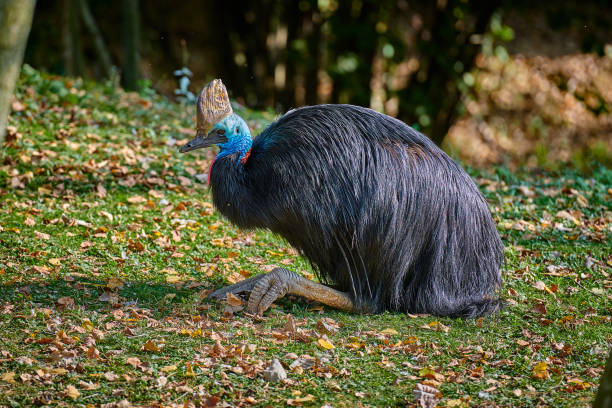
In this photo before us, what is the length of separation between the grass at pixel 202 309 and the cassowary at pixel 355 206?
0.62ft

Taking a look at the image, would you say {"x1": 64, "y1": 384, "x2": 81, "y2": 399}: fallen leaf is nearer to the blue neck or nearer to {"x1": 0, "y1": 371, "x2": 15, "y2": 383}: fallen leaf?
{"x1": 0, "y1": 371, "x2": 15, "y2": 383}: fallen leaf

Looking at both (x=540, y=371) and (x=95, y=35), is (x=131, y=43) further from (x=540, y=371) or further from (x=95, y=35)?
(x=540, y=371)

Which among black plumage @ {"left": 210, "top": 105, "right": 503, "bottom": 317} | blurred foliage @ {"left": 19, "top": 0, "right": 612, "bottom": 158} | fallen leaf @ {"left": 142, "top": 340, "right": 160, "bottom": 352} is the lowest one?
fallen leaf @ {"left": 142, "top": 340, "right": 160, "bottom": 352}

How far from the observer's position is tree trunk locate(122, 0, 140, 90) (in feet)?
32.9

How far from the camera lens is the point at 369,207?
4484 mm

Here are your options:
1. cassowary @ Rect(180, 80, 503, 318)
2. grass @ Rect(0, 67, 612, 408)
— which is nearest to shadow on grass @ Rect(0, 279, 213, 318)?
grass @ Rect(0, 67, 612, 408)

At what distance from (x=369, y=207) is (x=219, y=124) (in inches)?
40.2

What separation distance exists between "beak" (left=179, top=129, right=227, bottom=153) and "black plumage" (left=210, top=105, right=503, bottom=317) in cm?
12

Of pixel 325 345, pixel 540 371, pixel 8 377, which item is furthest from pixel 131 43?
pixel 540 371

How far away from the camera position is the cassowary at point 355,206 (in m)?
4.48

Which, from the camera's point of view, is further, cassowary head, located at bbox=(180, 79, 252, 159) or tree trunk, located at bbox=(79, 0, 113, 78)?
tree trunk, located at bbox=(79, 0, 113, 78)

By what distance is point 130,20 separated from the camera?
395 inches

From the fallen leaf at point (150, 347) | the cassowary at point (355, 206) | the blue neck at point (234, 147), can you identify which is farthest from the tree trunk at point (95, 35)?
the fallen leaf at point (150, 347)

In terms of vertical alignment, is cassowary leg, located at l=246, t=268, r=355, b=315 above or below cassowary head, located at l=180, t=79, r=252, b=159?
below
